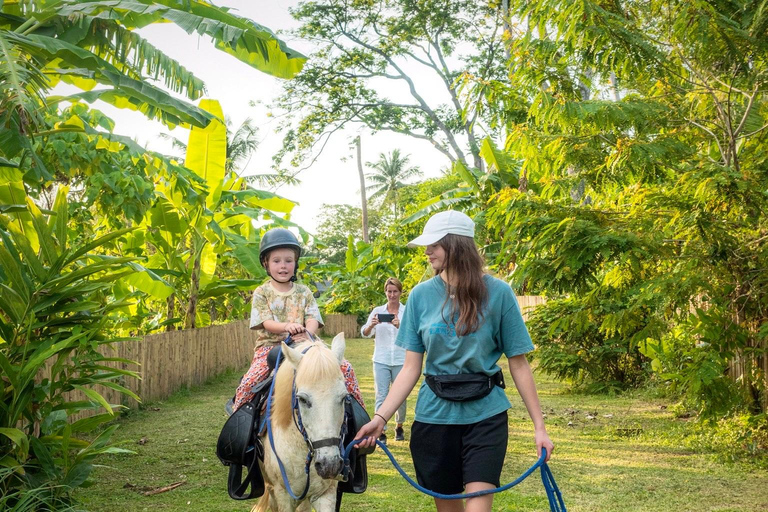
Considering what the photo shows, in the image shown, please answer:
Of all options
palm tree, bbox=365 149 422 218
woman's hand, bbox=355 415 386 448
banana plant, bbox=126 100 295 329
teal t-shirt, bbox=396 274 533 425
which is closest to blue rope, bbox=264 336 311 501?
woman's hand, bbox=355 415 386 448

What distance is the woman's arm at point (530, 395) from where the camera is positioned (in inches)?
133

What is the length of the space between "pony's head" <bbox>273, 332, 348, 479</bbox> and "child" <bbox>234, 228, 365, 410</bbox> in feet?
2.30

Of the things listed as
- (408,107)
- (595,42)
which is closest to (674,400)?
(595,42)

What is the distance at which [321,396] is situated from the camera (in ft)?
12.6

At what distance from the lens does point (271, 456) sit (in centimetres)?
444

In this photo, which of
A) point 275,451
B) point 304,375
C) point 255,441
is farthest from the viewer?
point 255,441

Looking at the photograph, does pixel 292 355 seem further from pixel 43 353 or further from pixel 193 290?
pixel 193 290

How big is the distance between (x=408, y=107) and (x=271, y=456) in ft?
78.0

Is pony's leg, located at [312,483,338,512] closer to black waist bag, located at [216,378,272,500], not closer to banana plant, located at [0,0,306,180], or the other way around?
black waist bag, located at [216,378,272,500]

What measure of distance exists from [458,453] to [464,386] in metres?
0.33

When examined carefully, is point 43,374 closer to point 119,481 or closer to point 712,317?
point 119,481

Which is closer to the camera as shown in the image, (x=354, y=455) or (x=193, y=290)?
(x=354, y=455)

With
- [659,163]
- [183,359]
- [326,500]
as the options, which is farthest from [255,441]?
[183,359]

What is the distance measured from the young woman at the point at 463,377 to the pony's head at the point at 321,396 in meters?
0.22
